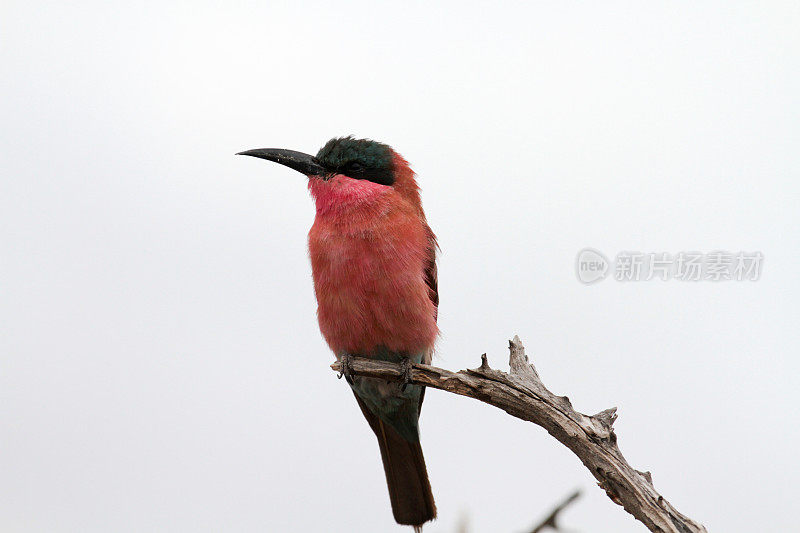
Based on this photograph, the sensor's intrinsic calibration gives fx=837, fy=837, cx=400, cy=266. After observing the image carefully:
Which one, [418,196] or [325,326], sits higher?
[418,196]

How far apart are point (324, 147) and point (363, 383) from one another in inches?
45.2

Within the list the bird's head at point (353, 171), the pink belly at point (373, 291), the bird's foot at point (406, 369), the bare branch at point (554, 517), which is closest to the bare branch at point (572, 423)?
the bird's foot at point (406, 369)

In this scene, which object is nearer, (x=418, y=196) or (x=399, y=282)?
(x=399, y=282)

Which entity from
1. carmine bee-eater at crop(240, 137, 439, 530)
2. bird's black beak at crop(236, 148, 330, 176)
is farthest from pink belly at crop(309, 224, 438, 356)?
bird's black beak at crop(236, 148, 330, 176)

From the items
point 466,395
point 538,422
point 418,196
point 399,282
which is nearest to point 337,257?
point 399,282

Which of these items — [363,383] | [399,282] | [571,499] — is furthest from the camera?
[363,383]

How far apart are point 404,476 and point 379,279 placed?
3.59 ft

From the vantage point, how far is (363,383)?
154 inches

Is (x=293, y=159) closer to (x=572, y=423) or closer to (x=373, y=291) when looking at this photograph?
(x=373, y=291)

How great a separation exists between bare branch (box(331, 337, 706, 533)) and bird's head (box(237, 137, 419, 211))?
93cm

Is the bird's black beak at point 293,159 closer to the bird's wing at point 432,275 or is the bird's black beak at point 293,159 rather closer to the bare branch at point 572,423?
the bird's wing at point 432,275

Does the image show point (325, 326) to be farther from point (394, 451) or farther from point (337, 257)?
point (394, 451)

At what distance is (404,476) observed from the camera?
4.08 meters

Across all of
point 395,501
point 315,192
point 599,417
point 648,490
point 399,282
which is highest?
point 315,192
